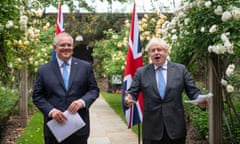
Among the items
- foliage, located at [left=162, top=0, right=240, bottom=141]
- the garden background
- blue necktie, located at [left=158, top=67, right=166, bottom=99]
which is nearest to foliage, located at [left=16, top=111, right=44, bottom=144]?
the garden background

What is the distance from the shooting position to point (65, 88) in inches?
122

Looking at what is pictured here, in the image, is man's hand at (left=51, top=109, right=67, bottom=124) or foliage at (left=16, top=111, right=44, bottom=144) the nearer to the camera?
man's hand at (left=51, top=109, right=67, bottom=124)

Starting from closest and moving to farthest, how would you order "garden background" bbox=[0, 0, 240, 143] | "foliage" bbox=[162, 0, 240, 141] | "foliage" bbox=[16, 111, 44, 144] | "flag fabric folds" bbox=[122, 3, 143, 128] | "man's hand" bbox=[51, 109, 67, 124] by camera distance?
"man's hand" bbox=[51, 109, 67, 124] < "foliage" bbox=[162, 0, 240, 141] < "garden background" bbox=[0, 0, 240, 143] < "flag fabric folds" bbox=[122, 3, 143, 128] < "foliage" bbox=[16, 111, 44, 144]

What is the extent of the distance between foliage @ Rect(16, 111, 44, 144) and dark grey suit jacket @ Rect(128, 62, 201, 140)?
345cm

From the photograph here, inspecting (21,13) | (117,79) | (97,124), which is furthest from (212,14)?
(117,79)

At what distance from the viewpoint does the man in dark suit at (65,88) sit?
3.06 m

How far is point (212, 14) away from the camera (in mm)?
3533

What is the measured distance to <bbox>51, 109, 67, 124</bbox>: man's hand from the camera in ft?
9.72

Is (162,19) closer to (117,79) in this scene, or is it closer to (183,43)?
(183,43)

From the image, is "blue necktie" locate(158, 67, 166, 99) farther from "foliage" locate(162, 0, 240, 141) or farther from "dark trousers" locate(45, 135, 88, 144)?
"dark trousers" locate(45, 135, 88, 144)

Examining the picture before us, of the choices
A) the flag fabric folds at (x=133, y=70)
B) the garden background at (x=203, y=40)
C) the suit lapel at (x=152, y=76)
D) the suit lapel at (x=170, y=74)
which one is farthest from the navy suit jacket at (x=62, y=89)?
the flag fabric folds at (x=133, y=70)

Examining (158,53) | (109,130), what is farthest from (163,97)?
(109,130)

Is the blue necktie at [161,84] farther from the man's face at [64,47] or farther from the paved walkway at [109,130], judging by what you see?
the paved walkway at [109,130]

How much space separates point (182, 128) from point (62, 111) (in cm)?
102
